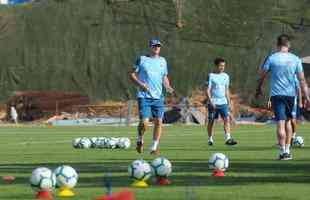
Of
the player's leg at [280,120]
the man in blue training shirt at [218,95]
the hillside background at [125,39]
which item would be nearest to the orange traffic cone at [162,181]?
the player's leg at [280,120]

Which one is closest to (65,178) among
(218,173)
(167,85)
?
(218,173)

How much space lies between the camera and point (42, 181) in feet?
34.5

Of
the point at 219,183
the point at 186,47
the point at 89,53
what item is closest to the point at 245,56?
the point at 186,47

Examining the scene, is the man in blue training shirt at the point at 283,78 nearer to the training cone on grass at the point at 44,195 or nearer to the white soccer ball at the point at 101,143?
the white soccer ball at the point at 101,143

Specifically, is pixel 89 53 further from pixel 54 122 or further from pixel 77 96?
pixel 54 122

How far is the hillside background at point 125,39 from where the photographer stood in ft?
202

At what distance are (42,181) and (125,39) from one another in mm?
53731

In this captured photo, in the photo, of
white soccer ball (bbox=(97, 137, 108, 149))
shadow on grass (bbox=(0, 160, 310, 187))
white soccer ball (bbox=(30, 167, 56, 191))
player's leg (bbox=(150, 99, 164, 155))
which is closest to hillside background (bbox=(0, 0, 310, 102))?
white soccer ball (bbox=(97, 137, 108, 149))

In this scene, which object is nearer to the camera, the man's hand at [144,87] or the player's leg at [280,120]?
the player's leg at [280,120]

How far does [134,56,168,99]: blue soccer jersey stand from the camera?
2008 cm

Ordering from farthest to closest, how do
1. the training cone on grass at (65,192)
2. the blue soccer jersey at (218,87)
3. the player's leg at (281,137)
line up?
the blue soccer jersey at (218,87) → the player's leg at (281,137) → the training cone on grass at (65,192)

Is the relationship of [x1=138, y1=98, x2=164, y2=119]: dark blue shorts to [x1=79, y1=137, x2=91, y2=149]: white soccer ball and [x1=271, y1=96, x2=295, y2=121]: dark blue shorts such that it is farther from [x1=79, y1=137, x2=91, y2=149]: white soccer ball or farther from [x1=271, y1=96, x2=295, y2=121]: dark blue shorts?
[x1=271, y1=96, x2=295, y2=121]: dark blue shorts

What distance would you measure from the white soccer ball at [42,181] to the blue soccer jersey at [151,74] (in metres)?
9.47

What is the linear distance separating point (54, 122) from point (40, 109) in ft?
24.9
